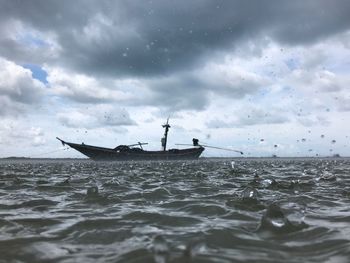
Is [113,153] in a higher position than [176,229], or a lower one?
higher

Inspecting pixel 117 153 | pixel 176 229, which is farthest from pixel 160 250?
pixel 117 153

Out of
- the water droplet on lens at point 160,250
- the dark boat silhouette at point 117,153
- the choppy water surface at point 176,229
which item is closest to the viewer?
the water droplet on lens at point 160,250

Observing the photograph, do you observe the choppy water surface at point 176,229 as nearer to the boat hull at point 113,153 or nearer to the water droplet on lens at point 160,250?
the water droplet on lens at point 160,250

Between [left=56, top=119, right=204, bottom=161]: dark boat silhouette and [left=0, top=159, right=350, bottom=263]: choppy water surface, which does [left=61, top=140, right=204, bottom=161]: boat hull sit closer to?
[left=56, top=119, right=204, bottom=161]: dark boat silhouette

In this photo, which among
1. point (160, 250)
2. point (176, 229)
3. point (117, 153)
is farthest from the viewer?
point (117, 153)

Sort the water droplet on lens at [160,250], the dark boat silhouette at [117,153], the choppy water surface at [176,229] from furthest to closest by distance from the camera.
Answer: the dark boat silhouette at [117,153]
the choppy water surface at [176,229]
the water droplet on lens at [160,250]

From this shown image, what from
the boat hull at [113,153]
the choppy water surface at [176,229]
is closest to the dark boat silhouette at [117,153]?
the boat hull at [113,153]

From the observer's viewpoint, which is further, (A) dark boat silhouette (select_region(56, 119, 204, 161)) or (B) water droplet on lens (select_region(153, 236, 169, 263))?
(A) dark boat silhouette (select_region(56, 119, 204, 161))

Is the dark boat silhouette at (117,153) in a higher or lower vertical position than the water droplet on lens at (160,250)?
higher

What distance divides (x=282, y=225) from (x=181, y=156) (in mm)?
116742

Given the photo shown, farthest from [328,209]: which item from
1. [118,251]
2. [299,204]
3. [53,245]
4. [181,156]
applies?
[181,156]

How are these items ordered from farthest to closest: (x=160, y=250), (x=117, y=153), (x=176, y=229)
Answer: (x=117, y=153), (x=176, y=229), (x=160, y=250)

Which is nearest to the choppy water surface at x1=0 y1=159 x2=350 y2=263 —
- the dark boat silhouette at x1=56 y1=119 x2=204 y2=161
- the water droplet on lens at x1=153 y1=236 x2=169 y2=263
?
the water droplet on lens at x1=153 y1=236 x2=169 y2=263

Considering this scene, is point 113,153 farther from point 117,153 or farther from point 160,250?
point 160,250
